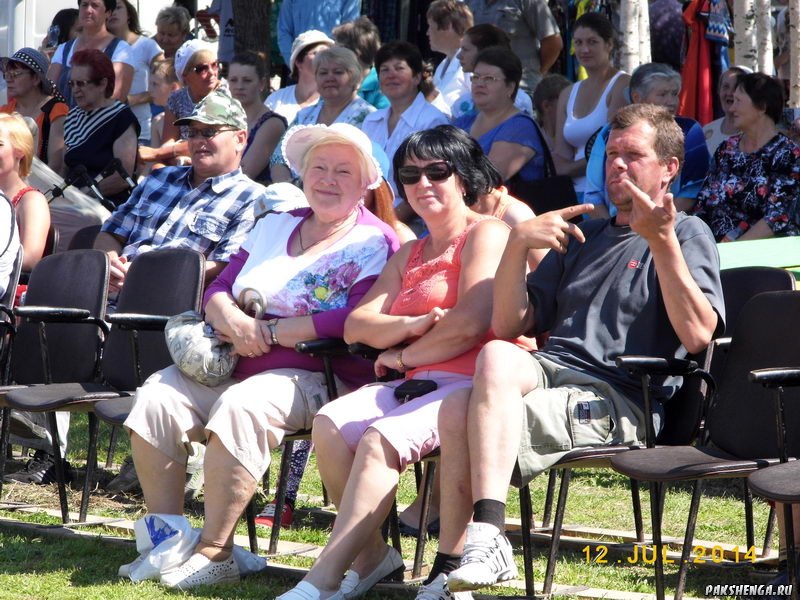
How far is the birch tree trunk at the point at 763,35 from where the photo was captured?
872 cm

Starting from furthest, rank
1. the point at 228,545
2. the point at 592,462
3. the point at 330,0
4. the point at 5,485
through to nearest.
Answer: the point at 330,0
the point at 5,485
the point at 228,545
the point at 592,462

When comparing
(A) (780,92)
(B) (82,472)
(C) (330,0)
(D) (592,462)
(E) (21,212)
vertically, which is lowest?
(B) (82,472)

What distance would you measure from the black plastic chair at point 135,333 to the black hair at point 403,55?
2.66 meters

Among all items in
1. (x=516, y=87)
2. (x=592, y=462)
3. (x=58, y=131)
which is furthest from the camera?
(x=58, y=131)

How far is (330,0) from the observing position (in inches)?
410

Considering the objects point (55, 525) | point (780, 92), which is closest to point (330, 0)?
point (780, 92)

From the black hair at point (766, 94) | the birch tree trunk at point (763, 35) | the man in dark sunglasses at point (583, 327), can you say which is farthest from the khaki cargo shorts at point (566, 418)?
the birch tree trunk at point (763, 35)

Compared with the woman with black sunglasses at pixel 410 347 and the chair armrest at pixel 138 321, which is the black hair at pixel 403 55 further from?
the woman with black sunglasses at pixel 410 347

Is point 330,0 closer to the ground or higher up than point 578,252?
higher up

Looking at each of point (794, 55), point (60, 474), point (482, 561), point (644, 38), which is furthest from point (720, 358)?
point (644, 38)

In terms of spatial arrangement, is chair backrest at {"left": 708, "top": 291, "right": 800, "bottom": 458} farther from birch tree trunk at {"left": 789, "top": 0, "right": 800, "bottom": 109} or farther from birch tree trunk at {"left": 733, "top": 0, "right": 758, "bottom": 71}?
birch tree trunk at {"left": 733, "top": 0, "right": 758, "bottom": 71}

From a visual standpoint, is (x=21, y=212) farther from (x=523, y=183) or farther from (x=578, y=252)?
(x=578, y=252)

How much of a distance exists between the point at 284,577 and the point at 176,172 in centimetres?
234

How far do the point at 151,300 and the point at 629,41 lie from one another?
4554 millimetres
